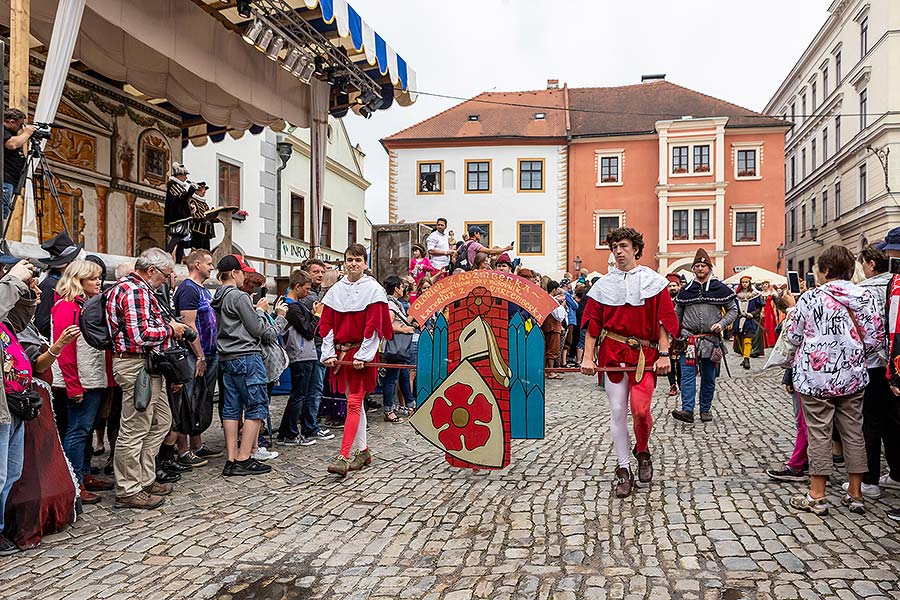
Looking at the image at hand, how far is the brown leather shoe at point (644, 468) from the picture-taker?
17.8 ft

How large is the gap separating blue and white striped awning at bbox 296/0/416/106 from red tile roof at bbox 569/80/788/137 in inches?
972

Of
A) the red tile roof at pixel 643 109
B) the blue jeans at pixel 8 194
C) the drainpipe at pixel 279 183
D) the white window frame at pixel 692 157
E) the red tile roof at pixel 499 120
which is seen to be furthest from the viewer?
the red tile roof at pixel 499 120

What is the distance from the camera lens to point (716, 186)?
118 feet

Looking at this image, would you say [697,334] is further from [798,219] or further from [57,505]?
[798,219]

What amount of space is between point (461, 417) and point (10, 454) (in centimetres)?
312

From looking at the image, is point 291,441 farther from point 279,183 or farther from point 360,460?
point 279,183

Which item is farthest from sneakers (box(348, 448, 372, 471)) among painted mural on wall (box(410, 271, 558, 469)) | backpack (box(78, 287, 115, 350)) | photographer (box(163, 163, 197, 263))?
photographer (box(163, 163, 197, 263))

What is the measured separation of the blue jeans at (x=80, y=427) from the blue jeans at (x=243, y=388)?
41.6 inches

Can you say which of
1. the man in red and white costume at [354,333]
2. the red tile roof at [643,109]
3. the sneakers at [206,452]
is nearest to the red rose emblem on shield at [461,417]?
the man in red and white costume at [354,333]

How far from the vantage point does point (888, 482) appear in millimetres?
5312

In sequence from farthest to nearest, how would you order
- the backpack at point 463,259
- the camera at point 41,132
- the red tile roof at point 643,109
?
the red tile roof at point 643,109 < the backpack at point 463,259 < the camera at point 41,132

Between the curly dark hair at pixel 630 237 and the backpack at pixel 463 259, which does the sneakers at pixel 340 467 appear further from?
the backpack at pixel 463 259

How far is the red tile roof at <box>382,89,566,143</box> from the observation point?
38562 mm

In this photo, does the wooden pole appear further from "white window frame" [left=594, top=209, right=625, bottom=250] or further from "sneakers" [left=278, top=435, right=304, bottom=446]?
"white window frame" [left=594, top=209, right=625, bottom=250]
